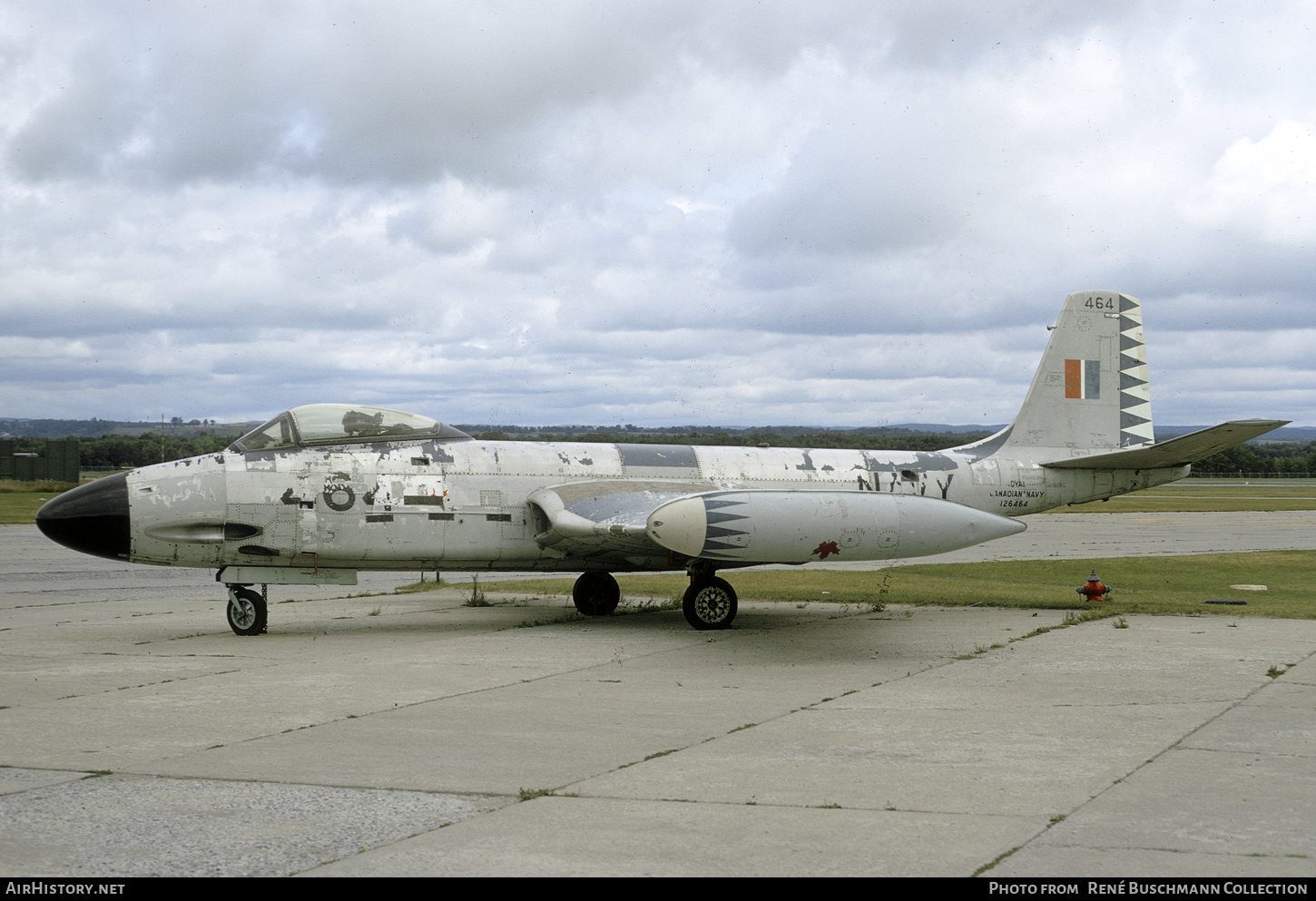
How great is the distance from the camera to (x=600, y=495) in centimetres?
1454

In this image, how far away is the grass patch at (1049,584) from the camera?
52.6ft

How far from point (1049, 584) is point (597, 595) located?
8606mm

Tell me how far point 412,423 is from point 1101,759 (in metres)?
10.1

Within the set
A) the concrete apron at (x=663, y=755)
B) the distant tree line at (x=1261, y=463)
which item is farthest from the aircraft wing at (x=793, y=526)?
the distant tree line at (x=1261, y=463)

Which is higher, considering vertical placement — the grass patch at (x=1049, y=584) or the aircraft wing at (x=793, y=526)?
the aircraft wing at (x=793, y=526)

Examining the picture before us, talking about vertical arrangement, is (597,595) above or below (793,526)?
below

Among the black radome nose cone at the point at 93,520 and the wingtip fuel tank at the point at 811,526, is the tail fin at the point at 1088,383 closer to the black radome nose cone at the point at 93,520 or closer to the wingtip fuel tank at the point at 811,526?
the wingtip fuel tank at the point at 811,526

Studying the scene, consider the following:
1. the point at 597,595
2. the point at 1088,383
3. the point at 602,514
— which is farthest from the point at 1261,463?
the point at 602,514

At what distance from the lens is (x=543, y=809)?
18.9 feet

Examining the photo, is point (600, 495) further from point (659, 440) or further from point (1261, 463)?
point (1261, 463)

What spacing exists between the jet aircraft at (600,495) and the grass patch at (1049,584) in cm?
173

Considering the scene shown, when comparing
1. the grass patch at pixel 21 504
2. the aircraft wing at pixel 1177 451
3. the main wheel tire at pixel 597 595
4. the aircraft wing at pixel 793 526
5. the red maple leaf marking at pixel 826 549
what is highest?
the aircraft wing at pixel 1177 451
